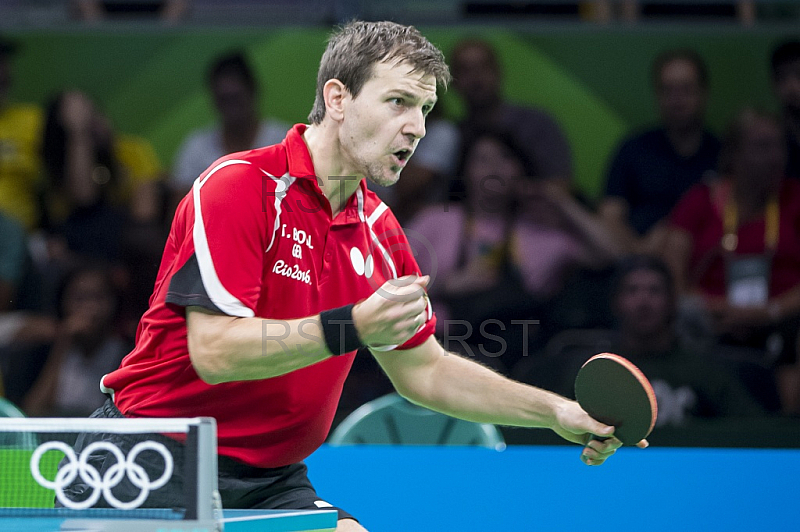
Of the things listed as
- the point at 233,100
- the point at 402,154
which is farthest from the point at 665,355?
the point at 233,100

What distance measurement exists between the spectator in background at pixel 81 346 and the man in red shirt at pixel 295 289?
3147 millimetres

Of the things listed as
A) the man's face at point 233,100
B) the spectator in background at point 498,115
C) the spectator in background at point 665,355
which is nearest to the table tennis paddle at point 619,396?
the spectator in background at point 665,355

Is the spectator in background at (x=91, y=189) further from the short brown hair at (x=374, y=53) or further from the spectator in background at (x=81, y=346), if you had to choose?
the short brown hair at (x=374, y=53)

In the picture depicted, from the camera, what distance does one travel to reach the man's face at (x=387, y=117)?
8.56 feet

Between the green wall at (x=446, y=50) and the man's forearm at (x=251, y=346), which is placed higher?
the green wall at (x=446, y=50)

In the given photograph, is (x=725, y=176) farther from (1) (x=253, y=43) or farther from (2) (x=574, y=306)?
(1) (x=253, y=43)

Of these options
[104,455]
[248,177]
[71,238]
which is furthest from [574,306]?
[104,455]

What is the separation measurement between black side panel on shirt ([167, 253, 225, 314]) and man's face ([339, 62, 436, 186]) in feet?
1.86

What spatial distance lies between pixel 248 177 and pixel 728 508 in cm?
199

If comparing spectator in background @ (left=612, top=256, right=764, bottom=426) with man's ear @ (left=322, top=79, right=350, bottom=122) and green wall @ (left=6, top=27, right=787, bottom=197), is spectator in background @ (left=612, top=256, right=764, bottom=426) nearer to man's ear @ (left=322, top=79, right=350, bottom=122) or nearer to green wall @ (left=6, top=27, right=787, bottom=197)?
green wall @ (left=6, top=27, right=787, bottom=197)

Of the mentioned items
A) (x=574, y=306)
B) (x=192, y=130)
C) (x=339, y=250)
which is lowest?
(x=574, y=306)

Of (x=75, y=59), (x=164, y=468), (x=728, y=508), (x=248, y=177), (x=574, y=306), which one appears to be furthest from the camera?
(x=75, y=59)

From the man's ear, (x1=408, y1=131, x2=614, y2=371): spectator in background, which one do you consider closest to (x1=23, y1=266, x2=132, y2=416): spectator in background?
(x1=408, y1=131, x2=614, y2=371): spectator in background

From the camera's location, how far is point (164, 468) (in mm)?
1965
